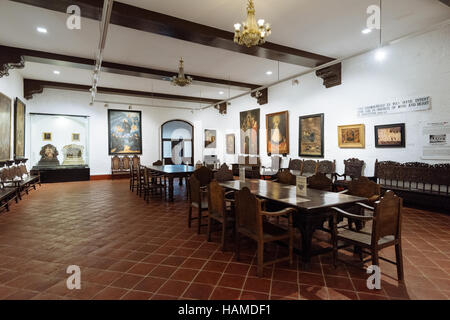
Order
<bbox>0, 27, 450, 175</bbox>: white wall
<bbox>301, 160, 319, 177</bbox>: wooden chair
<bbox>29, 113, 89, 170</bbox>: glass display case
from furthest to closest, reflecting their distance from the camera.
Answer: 1. <bbox>29, 113, 89, 170</bbox>: glass display case
2. <bbox>301, 160, 319, 177</bbox>: wooden chair
3. <bbox>0, 27, 450, 175</bbox>: white wall

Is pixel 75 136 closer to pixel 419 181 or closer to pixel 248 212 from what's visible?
pixel 248 212

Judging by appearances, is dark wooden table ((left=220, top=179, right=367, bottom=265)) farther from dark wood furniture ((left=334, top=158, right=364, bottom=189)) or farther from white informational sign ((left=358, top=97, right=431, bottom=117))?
white informational sign ((left=358, top=97, right=431, bottom=117))

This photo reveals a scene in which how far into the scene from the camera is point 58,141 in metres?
10.2

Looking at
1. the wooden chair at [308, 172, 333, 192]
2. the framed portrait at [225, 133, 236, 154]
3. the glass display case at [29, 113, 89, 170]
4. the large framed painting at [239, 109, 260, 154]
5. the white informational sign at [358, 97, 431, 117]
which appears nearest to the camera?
the wooden chair at [308, 172, 333, 192]

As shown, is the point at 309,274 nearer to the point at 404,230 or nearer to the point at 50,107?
the point at 404,230

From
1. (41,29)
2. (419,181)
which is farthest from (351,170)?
(41,29)

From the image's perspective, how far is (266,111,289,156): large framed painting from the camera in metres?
8.91

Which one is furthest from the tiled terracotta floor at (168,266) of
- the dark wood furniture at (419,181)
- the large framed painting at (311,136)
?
the large framed painting at (311,136)

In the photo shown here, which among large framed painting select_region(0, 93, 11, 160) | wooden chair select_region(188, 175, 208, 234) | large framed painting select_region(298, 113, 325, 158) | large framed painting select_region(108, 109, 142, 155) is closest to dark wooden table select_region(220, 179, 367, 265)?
wooden chair select_region(188, 175, 208, 234)

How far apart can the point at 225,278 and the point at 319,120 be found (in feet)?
21.3

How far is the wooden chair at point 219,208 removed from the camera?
10.6ft

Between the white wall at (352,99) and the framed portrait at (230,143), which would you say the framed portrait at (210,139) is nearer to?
the framed portrait at (230,143)

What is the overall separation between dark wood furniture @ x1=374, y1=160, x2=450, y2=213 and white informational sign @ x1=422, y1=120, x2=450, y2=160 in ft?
0.73

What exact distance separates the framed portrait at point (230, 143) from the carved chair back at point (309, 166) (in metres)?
4.82
